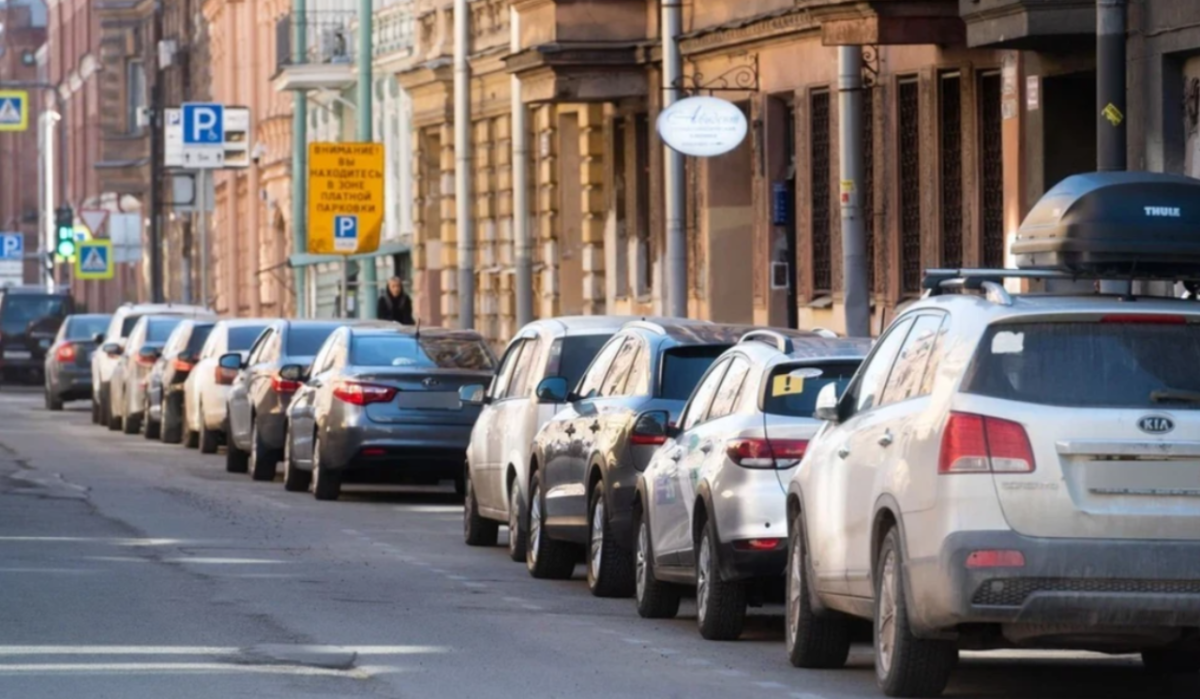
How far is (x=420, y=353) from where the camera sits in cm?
2597

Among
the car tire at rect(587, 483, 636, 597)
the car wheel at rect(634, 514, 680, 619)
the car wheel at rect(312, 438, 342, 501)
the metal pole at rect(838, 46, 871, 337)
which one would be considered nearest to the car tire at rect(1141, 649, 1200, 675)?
the car wheel at rect(634, 514, 680, 619)

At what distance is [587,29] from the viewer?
129 feet

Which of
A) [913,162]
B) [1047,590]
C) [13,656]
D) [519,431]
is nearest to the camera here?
[1047,590]

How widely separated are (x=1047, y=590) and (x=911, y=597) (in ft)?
1.89

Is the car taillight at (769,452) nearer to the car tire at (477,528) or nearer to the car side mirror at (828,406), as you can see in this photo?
the car side mirror at (828,406)

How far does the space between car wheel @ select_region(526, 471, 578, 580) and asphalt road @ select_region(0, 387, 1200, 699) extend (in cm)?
13

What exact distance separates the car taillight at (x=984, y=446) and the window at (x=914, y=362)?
0.46 metres

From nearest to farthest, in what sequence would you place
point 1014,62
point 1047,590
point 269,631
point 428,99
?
point 1047,590 < point 269,631 < point 1014,62 < point 428,99

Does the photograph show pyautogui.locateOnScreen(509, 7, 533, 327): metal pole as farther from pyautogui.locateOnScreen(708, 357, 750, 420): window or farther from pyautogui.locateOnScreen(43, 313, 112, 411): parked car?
pyautogui.locateOnScreen(708, 357, 750, 420): window

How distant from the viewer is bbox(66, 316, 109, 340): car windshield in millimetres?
49594

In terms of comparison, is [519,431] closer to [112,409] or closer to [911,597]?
[911,597]

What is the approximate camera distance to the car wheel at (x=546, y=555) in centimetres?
1830

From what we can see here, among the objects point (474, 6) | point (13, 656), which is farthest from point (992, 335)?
point (474, 6)

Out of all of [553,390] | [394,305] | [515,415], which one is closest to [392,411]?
[515,415]
